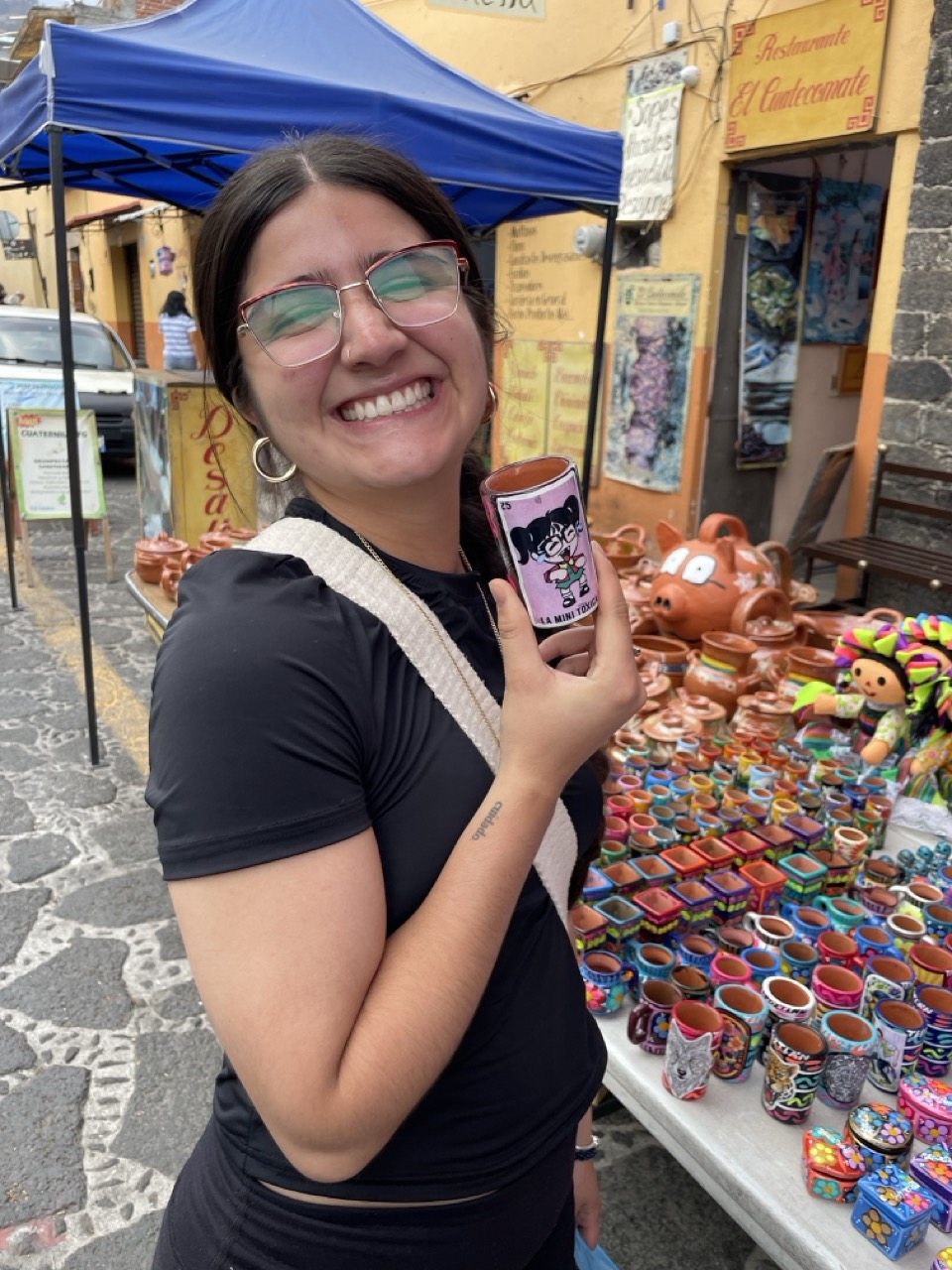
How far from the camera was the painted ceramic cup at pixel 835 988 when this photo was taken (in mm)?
1642

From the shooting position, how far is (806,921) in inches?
74.5

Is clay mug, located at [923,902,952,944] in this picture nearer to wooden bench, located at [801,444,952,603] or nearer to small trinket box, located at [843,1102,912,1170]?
small trinket box, located at [843,1102,912,1170]

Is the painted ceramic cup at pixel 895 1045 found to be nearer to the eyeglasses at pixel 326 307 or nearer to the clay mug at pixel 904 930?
the clay mug at pixel 904 930

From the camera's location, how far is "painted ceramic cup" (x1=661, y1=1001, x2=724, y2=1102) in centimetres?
150

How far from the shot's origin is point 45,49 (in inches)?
108

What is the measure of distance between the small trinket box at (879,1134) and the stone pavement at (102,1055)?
2.25 feet

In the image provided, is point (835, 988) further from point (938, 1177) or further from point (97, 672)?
point (97, 672)

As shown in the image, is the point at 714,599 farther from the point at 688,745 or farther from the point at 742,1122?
the point at 742,1122

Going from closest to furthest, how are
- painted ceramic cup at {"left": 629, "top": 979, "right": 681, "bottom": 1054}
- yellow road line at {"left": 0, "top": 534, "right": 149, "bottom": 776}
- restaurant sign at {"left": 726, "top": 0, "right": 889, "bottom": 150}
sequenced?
1. painted ceramic cup at {"left": 629, "top": 979, "right": 681, "bottom": 1054}
2. yellow road line at {"left": 0, "top": 534, "right": 149, "bottom": 776}
3. restaurant sign at {"left": 726, "top": 0, "right": 889, "bottom": 150}

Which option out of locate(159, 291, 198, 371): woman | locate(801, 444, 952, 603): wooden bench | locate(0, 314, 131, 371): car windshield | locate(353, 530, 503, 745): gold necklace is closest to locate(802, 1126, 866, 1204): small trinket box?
locate(353, 530, 503, 745): gold necklace

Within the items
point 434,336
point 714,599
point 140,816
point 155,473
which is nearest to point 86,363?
point 155,473

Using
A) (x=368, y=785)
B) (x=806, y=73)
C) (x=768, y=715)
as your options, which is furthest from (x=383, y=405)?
(x=806, y=73)

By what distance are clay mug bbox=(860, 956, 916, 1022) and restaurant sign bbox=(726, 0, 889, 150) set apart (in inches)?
170

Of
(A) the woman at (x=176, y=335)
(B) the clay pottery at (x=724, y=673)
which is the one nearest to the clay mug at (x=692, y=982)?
(B) the clay pottery at (x=724, y=673)
